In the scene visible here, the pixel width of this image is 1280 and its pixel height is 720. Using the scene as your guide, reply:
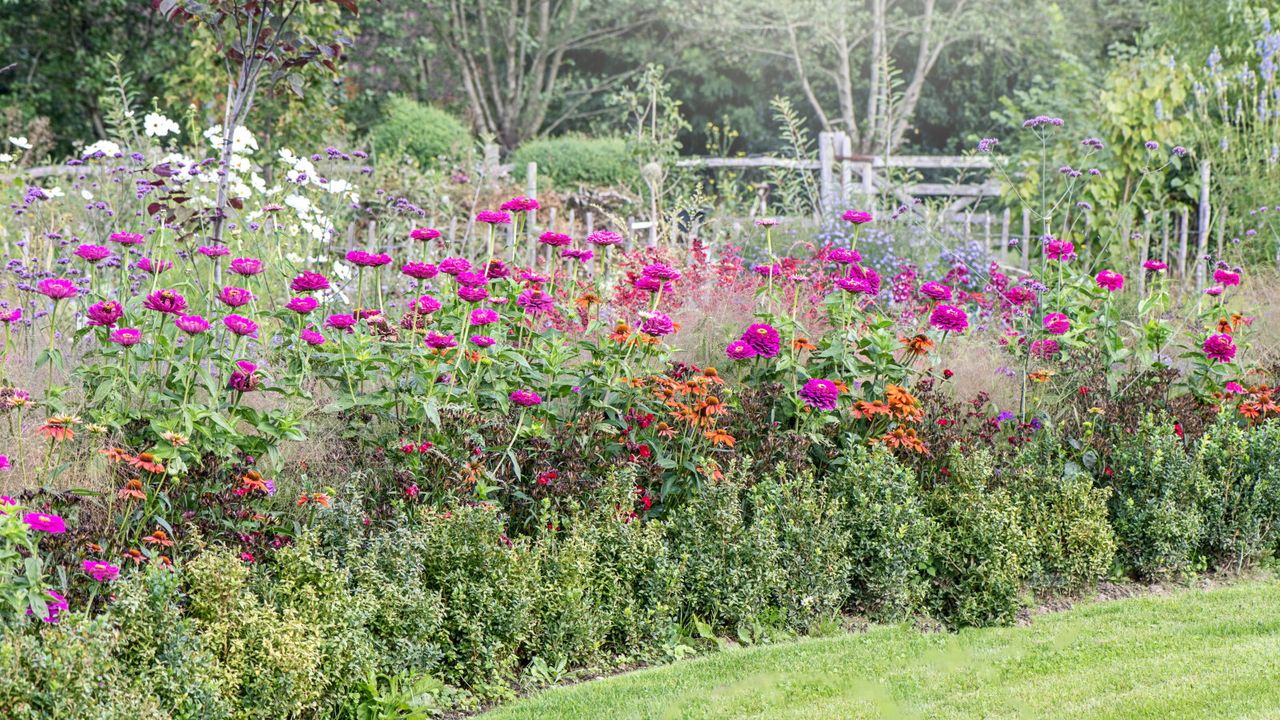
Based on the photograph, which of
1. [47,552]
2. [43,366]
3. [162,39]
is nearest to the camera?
[47,552]

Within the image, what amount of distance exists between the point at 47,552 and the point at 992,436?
334 cm

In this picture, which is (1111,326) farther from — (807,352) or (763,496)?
(763,496)

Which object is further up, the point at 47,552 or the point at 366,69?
the point at 366,69

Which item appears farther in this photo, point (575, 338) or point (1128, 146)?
point (1128, 146)

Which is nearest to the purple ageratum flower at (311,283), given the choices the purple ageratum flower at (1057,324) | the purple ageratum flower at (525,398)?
the purple ageratum flower at (525,398)

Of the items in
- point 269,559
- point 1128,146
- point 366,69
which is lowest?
point 269,559

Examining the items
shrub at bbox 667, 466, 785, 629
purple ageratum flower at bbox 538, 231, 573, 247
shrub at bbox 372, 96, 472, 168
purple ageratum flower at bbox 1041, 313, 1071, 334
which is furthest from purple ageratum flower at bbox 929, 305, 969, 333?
shrub at bbox 372, 96, 472, 168

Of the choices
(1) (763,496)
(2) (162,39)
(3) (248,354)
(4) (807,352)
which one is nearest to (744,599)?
(1) (763,496)

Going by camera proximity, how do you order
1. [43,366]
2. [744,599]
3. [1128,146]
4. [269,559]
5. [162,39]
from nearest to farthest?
1. [269,559]
2. [744,599]
3. [43,366]
4. [1128,146]
5. [162,39]

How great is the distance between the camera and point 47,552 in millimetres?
3219

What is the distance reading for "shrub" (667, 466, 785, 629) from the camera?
4051 millimetres

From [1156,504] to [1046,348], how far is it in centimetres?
76

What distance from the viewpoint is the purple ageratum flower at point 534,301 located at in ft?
14.2

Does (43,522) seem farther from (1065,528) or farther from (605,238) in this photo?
(1065,528)
